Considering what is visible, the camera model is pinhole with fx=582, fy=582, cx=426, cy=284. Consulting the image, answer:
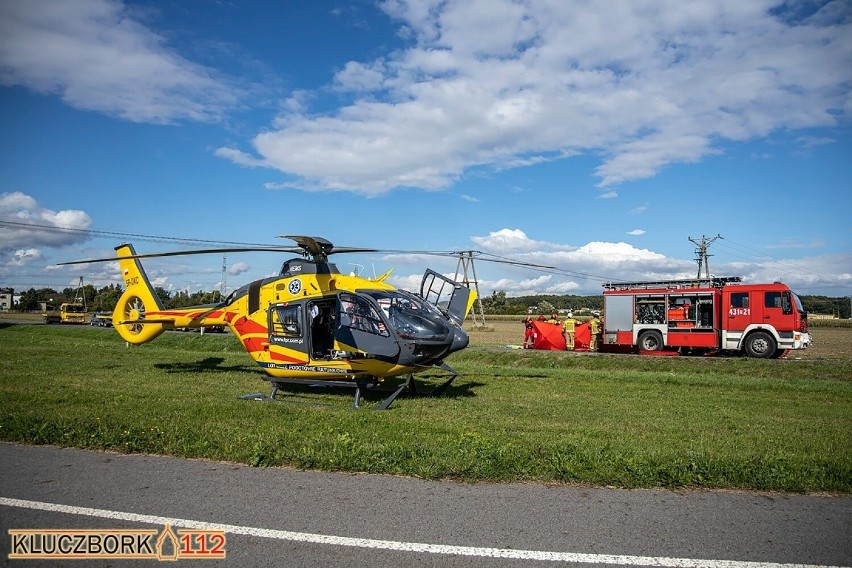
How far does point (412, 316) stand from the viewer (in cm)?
1191

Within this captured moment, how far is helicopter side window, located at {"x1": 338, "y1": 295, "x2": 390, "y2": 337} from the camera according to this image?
38.5ft

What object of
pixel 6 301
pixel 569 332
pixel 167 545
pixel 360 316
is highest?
pixel 6 301

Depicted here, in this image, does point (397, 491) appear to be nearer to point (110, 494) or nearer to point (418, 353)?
point (110, 494)

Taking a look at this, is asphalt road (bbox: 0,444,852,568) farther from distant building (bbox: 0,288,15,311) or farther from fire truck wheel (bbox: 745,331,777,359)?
distant building (bbox: 0,288,15,311)

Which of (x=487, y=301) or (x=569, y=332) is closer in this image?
(x=569, y=332)

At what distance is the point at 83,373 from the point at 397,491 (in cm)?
1331

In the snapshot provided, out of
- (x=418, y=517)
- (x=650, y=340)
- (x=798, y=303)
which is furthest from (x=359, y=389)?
(x=798, y=303)

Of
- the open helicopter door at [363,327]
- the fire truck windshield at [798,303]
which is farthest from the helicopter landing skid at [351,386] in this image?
the fire truck windshield at [798,303]

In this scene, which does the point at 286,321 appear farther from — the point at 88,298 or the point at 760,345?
the point at 88,298

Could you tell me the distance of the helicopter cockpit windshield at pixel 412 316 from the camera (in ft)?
38.2

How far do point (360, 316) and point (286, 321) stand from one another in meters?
2.12

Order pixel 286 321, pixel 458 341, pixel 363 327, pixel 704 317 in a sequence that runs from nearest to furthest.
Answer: pixel 363 327 → pixel 458 341 → pixel 286 321 → pixel 704 317

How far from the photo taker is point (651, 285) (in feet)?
86.5

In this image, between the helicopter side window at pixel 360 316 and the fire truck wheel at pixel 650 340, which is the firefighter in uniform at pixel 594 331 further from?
the helicopter side window at pixel 360 316
